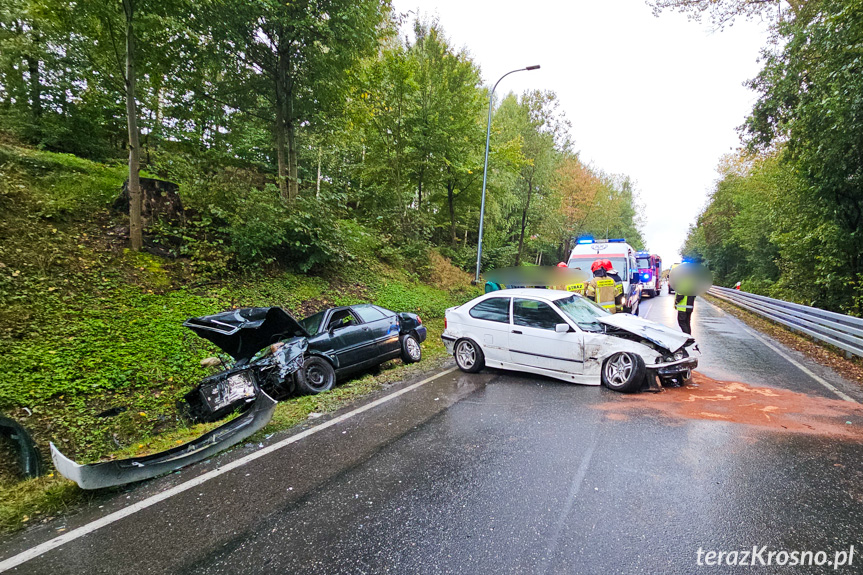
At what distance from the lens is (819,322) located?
872 centimetres

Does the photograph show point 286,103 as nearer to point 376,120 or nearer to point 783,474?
point 376,120

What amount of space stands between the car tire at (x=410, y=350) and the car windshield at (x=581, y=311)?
314cm

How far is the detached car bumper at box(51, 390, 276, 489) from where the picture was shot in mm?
2902

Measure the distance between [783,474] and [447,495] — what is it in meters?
2.82

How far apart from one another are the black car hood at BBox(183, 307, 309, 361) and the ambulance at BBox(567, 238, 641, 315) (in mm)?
11316

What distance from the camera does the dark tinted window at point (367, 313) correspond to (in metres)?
6.92

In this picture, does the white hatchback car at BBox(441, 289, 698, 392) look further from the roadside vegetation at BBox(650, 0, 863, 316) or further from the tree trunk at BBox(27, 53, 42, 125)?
the tree trunk at BBox(27, 53, 42, 125)

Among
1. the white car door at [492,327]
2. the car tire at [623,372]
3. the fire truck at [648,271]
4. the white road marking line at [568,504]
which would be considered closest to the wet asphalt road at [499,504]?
the white road marking line at [568,504]

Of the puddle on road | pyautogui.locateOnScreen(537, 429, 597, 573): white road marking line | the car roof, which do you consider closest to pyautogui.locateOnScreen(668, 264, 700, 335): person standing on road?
the puddle on road

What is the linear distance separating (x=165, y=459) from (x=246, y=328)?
1858 mm

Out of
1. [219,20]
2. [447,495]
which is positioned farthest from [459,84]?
[447,495]

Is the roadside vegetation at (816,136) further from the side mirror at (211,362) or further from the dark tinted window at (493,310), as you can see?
the side mirror at (211,362)

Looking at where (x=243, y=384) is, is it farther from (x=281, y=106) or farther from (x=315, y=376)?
(x=281, y=106)

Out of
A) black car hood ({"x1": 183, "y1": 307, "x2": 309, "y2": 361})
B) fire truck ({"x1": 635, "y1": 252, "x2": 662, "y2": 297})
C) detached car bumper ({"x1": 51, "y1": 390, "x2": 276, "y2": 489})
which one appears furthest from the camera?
fire truck ({"x1": 635, "y1": 252, "x2": 662, "y2": 297})
